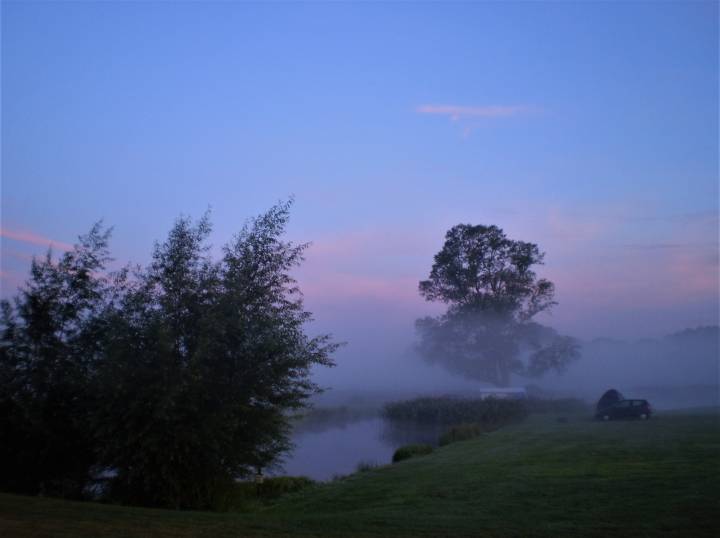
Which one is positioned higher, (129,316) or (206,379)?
(129,316)

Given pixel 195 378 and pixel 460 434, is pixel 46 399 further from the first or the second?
pixel 460 434

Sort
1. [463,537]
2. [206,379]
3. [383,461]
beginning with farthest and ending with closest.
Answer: [383,461] → [206,379] → [463,537]

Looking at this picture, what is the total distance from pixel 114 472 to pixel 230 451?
139 inches

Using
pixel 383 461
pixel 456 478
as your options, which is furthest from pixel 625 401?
pixel 456 478

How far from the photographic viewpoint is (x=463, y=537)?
1130 centimetres

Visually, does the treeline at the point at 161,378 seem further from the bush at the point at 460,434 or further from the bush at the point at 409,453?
the bush at the point at 460,434

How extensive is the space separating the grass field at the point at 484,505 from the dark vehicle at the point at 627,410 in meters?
19.5

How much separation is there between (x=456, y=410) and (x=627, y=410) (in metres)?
14.7

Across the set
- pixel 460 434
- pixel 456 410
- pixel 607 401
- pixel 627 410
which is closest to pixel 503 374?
pixel 456 410

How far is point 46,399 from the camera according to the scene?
62.9 feet

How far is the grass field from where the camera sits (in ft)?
38.8

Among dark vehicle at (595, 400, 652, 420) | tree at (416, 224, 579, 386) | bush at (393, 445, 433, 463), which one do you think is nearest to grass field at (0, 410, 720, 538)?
bush at (393, 445, 433, 463)

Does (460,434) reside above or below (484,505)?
below

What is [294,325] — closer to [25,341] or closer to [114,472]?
[114,472]
